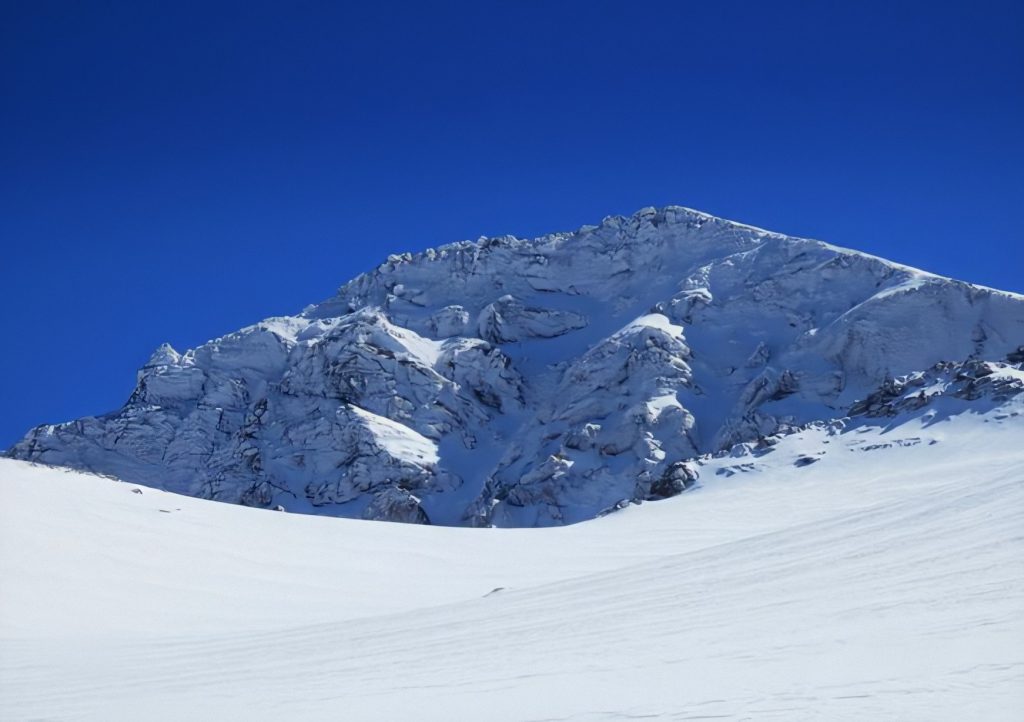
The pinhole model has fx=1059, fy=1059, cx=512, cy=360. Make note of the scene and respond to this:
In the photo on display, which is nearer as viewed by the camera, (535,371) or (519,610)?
(519,610)

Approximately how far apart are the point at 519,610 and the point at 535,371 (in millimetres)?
70014

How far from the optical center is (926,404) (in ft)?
156

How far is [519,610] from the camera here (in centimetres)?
2075

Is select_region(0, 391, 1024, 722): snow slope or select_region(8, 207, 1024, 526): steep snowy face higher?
select_region(8, 207, 1024, 526): steep snowy face

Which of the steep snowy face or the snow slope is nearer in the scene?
the snow slope

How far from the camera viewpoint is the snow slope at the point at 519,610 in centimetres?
1277

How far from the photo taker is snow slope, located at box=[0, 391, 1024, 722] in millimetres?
12766

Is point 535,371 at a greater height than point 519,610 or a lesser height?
greater

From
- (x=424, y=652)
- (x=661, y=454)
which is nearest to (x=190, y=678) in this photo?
(x=424, y=652)

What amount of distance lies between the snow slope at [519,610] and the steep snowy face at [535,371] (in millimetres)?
32625

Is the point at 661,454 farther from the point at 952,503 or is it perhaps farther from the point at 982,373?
the point at 952,503

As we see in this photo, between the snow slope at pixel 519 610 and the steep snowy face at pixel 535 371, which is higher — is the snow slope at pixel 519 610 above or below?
below

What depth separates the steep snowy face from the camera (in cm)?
7244

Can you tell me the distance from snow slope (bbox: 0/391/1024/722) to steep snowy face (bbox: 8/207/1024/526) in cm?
3262
